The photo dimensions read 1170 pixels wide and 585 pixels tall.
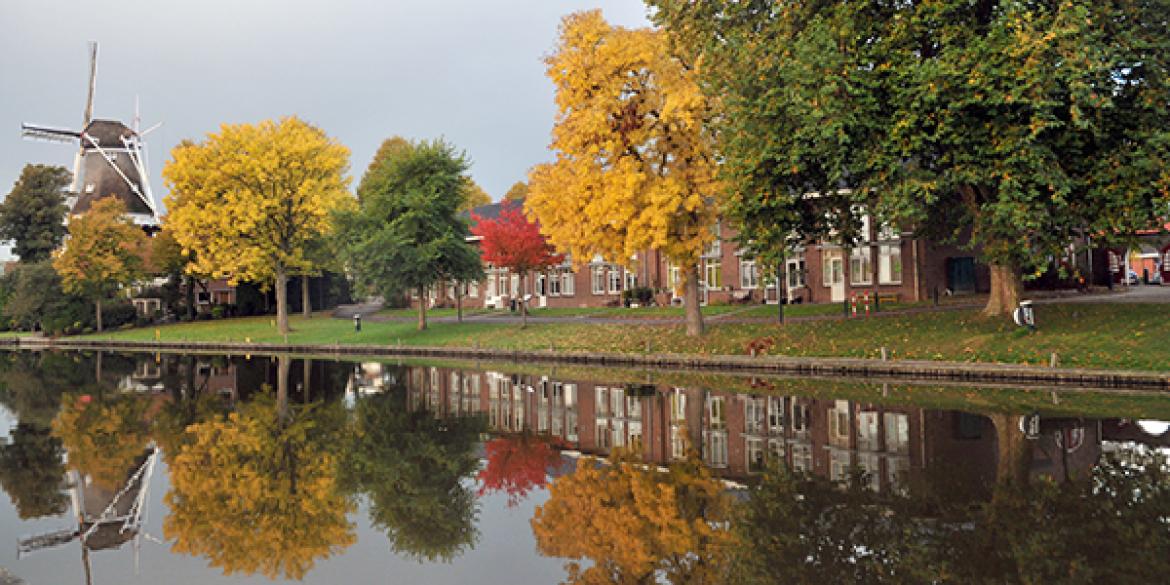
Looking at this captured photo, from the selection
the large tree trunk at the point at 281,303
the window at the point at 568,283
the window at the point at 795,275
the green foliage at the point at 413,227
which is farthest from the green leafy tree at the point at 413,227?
the window at the point at 795,275

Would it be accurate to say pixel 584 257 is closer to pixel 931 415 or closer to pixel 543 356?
pixel 543 356

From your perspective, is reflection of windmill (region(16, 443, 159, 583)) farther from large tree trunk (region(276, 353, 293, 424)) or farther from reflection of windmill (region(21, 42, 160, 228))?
reflection of windmill (region(21, 42, 160, 228))

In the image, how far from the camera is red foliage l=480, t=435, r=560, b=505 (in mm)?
11648

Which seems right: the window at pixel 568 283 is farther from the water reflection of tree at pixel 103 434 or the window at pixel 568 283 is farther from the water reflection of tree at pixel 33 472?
the water reflection of tree at pixel 33 472

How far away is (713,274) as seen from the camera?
183 ft

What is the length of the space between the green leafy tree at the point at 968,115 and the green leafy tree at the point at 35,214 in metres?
84.4

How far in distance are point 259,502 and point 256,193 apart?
49539 mm

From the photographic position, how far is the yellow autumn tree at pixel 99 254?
217 feet

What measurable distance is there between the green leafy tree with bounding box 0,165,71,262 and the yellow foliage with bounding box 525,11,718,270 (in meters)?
75.2

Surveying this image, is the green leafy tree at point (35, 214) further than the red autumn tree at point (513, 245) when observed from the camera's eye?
Yes

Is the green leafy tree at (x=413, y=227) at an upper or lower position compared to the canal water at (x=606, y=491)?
upper

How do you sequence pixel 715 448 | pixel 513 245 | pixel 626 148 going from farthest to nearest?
pixel 513 245 → pixel 626 148 → pixel 715 448

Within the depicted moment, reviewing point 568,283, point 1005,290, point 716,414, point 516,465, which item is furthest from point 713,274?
point 516,465

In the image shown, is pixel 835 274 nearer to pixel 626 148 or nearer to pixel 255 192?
pixel 626 148
